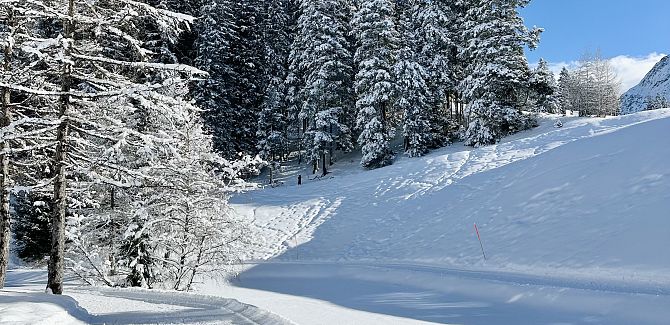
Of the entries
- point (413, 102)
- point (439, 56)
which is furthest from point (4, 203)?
point (439, 56)

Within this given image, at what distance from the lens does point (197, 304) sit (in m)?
10.3

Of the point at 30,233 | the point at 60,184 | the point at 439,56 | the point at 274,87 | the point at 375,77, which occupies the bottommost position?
the point at 30,233

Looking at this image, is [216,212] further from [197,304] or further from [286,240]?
[286,240]

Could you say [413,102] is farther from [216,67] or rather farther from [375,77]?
[216,67]

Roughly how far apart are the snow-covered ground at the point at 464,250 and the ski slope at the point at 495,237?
6 centimetres

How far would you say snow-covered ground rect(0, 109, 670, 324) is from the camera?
973cm

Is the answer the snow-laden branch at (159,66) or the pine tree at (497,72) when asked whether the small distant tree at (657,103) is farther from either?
Result: the snow-laden branch at (159,66)

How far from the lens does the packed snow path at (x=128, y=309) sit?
7652 mm

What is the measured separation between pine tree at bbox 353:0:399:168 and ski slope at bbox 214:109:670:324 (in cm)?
540

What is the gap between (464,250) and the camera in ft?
55.9

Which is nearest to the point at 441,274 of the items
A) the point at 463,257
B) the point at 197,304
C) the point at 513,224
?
the point at 463,257

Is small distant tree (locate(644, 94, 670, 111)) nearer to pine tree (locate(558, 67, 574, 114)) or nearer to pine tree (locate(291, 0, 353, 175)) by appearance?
pine tree (locate(558, 67, 574, 114))

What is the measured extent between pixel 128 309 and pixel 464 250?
37.2 ft

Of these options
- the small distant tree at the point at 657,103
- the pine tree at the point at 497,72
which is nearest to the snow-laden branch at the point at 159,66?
the pine tree at the point at 497,72
